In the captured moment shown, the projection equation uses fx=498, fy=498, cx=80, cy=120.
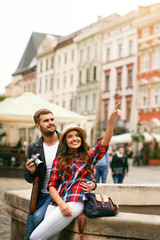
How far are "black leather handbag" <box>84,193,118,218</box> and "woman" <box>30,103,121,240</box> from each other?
6cm

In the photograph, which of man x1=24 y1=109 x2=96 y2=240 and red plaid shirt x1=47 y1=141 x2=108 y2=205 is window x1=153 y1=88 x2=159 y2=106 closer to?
man x1=24 y1=109 x2=96 y2=240

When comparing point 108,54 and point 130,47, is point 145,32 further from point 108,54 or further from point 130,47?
point 108,54

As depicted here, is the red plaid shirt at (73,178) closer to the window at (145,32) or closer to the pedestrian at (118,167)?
the pedestrian at (118,167)

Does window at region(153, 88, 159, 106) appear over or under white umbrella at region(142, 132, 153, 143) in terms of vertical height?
over

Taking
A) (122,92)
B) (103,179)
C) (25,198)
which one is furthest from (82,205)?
(122,92)

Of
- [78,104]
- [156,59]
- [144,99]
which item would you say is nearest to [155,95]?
[144,99]

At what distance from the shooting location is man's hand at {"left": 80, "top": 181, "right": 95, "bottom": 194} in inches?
166

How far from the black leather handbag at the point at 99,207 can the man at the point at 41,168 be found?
152 mm

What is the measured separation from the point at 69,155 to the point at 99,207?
54 centimetres

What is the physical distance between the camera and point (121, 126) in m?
45.9

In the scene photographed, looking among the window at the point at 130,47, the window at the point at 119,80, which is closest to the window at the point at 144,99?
the window at the point at 119,80

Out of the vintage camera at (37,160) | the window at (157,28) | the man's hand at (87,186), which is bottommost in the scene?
the man's hand at (87,186)

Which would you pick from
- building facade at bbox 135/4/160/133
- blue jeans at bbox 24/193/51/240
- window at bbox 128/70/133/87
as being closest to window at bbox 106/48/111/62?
window at bbox 128/70/133/87

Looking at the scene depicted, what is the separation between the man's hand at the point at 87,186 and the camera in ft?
13.8
